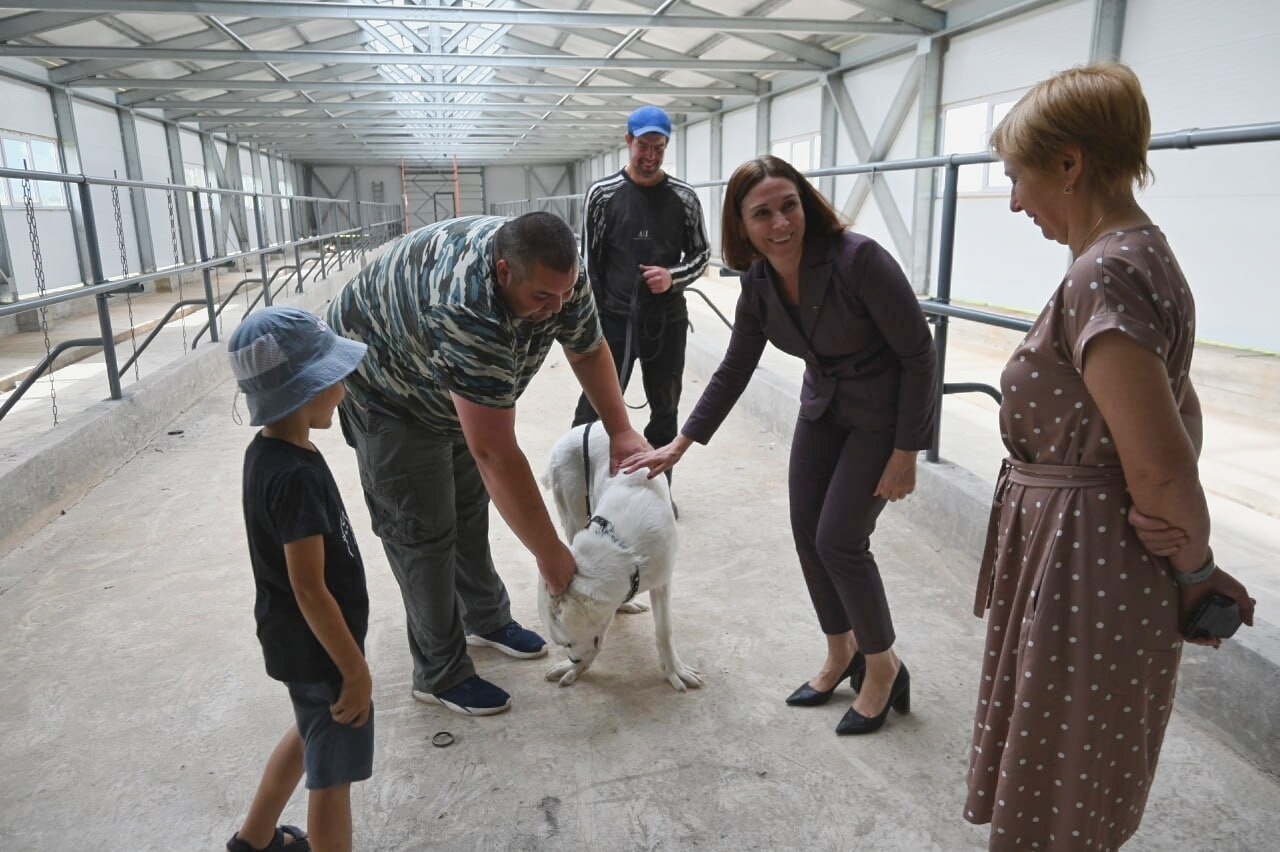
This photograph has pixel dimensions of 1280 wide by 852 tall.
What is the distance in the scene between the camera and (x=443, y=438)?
2.22 metres

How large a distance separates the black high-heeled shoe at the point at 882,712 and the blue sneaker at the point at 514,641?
963mm

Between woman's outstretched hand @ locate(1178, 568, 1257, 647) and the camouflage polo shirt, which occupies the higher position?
the camouflage polo shirt

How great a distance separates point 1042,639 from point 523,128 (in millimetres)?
18954

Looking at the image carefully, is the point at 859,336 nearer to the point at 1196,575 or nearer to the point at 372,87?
the point at 1196,575

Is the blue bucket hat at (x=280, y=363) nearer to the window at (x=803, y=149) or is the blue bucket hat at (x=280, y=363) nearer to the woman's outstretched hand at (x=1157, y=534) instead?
the woman's outstretched hand at (x=1157, y=534)

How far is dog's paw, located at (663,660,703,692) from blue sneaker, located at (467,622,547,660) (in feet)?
1.46

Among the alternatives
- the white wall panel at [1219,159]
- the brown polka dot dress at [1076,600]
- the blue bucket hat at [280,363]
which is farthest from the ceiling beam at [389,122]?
the brown polka dot dress at [1076,600]

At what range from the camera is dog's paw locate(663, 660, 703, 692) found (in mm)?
2443

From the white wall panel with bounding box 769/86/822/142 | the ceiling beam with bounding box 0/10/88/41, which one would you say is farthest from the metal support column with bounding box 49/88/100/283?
the white wall panel with bounding box 769/86/822/142

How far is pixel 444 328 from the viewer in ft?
6.05

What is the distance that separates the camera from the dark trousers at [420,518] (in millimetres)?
2166

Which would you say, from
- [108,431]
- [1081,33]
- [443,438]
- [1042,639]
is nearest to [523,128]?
[1081,33]

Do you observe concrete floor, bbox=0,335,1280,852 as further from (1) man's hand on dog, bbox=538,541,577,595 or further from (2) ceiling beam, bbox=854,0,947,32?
(2) ceiling beam, bbox=854,0,947,32

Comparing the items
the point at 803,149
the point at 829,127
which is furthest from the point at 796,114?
the point at 829,127
